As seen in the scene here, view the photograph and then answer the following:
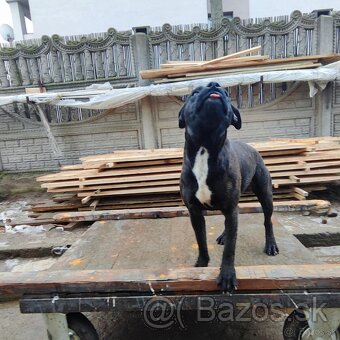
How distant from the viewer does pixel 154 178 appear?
5.04 m

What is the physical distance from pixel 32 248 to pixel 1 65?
5461 mm

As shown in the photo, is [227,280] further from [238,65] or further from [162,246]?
[238,65]

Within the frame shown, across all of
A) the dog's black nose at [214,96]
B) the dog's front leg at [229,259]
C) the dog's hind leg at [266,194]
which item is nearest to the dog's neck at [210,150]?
the dog's black nose at [214,96]

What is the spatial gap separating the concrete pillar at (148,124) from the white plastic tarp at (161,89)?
0.54 meters

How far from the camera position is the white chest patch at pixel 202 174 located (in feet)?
6.46

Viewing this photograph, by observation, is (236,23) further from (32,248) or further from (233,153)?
(32,248)

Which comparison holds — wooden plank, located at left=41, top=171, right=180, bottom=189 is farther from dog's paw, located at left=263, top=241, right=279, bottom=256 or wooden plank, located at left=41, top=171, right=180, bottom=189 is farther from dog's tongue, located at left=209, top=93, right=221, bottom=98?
dog's tongue, located at left=209, top=93, right=221, bottom=98

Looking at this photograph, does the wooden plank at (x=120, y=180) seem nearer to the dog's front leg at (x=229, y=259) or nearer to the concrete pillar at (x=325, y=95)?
the dog's front leg at (x=229, y=259)

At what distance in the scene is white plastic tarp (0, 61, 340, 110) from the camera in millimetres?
6180

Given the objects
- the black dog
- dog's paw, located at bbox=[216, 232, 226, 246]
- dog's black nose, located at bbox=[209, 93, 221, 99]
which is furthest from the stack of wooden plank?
dog's black nose, located at bbox=[209, 93, 221, 99]

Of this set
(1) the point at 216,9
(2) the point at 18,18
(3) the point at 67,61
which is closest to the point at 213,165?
(3) the point at 67,61

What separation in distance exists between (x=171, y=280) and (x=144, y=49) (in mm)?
6363

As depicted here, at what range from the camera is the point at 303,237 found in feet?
12.9

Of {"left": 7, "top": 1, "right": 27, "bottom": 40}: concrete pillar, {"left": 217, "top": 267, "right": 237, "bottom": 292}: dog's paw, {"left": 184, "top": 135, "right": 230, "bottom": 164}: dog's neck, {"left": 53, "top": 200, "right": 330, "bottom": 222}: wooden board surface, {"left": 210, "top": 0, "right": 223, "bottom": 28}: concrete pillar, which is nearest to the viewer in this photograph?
{"left": 184, "top": 135, "right": 230, "bottom": 164}: dog's neck
